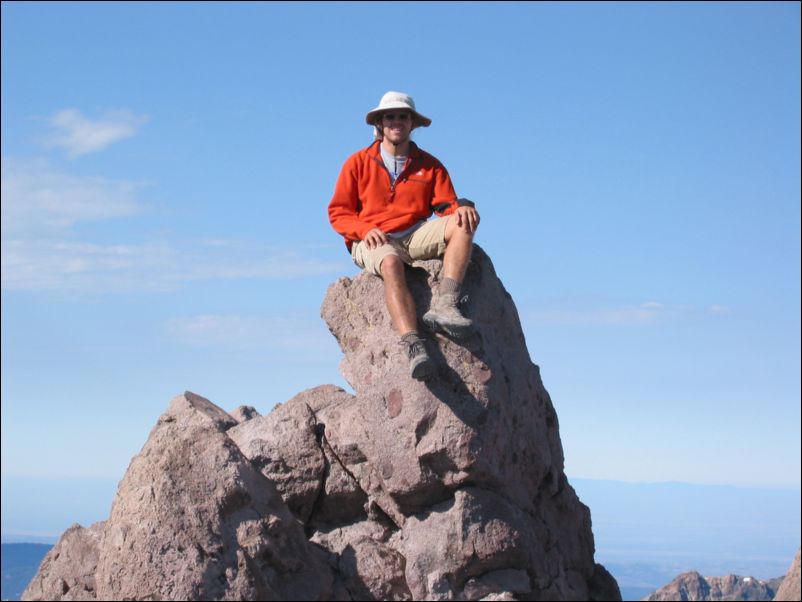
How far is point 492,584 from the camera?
482 inches

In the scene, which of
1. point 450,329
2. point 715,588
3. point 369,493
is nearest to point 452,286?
point 450,329

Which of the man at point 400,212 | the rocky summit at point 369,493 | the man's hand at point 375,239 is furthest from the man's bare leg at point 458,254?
the man's hand at point 375,239

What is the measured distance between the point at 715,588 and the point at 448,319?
44311 millimetres

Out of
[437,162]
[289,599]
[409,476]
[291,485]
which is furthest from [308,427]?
[437,162]

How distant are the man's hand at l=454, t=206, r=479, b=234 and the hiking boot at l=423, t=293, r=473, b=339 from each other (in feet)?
2.70

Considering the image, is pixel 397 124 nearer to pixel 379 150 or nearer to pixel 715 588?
pixel 379 150

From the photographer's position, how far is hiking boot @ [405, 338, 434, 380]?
12.3 m

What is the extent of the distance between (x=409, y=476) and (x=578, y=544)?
2.81 meters

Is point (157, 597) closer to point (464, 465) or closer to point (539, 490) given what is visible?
point (464, 465)

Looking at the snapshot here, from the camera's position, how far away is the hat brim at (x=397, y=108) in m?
13.7

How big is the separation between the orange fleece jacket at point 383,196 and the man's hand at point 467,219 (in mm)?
401

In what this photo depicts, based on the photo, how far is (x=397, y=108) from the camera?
44.9 feet

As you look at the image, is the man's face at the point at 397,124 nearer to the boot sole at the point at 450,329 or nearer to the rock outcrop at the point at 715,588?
the boot sole at the point at 450,329

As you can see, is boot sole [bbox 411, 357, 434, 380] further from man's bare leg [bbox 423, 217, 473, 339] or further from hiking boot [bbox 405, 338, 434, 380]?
man's bare leg [bbox 423, 217, 473, 339]
